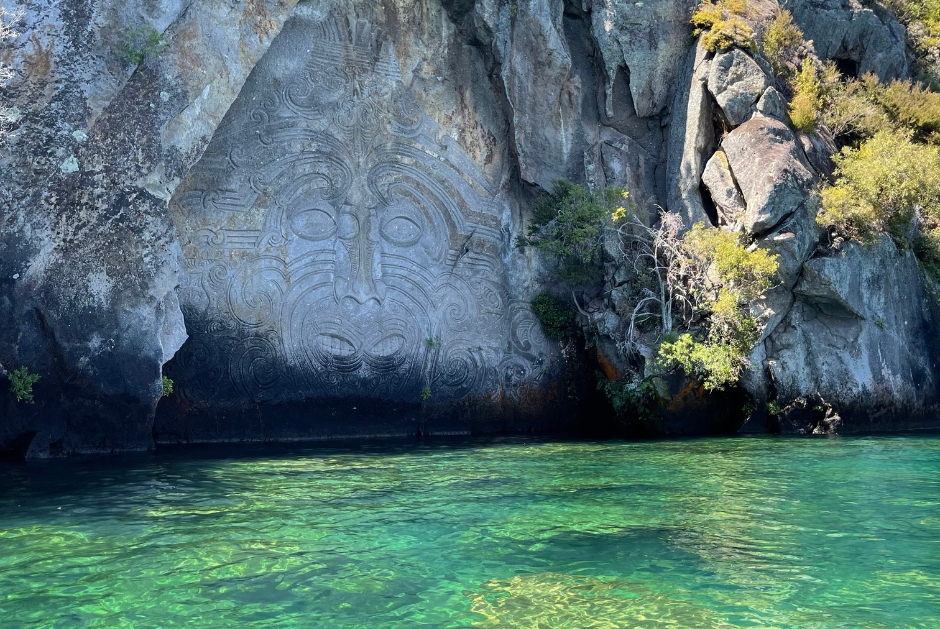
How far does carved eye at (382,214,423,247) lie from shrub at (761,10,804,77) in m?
7.20

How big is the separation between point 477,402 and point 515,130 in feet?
16.4

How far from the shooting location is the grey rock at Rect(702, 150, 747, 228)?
14.6 metres

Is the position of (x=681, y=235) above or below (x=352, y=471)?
above

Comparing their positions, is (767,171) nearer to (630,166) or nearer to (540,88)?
(630,166)

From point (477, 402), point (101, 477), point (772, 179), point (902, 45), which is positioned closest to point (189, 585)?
point (101, 477)

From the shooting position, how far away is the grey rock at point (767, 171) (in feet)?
46.1

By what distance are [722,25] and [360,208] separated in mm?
→ 7237

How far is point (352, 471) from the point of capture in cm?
999

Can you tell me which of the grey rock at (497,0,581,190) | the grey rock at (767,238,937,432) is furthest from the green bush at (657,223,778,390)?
the grey rock at (497,0,581,190)

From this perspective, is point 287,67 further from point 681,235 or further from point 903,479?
point 903,479

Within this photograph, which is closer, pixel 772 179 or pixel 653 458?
pixel 653 458

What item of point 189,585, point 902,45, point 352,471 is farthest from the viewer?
point 902,45

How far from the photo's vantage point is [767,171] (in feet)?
46.6

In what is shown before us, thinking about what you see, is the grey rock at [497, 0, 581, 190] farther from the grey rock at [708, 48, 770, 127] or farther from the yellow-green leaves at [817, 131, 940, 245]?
the yellow-green leaves at [817, 131, 940, 245]
